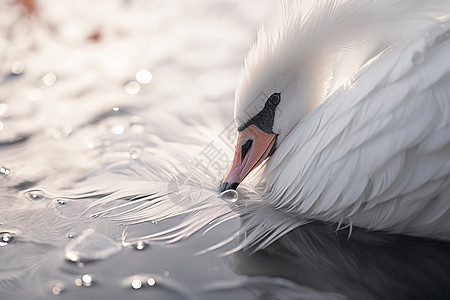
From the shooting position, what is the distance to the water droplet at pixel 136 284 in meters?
1.08

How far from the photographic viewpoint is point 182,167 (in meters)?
1.56

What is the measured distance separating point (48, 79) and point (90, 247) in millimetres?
963

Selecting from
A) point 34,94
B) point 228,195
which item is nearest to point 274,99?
point 228,195

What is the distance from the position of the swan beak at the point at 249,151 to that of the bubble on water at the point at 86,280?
1.43ft

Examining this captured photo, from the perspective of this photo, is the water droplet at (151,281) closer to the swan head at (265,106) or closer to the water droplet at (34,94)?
the swan head at (265,106)

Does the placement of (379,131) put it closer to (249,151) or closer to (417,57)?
(417,57)

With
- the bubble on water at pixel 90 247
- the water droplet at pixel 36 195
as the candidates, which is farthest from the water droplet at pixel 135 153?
the bubble on water at pixel 90 247

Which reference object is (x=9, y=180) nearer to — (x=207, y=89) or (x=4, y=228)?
(x=4, y=228)

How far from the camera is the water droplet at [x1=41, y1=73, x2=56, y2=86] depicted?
1.98m

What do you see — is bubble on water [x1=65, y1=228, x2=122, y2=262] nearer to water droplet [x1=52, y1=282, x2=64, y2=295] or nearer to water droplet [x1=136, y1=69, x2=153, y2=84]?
water droplet [x1=52, y1=282, x2=64, y2=295]

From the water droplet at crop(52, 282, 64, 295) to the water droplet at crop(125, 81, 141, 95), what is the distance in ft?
3.20

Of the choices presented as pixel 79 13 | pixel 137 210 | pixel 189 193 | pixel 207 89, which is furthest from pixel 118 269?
pixel 79 13

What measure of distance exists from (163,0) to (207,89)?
71 centimetres

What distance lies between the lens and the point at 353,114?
1.20 metres
